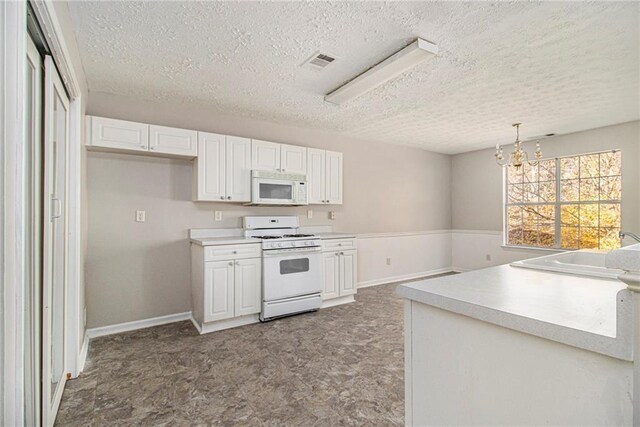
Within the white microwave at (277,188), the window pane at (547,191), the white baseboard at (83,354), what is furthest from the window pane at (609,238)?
the white baseboard at (83,354)

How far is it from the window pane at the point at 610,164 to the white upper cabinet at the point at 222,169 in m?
4.95

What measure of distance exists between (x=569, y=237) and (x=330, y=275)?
3.87m

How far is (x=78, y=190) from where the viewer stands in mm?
2287

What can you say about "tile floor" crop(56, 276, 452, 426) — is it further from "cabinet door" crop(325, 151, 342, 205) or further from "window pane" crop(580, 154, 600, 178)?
"window pane" crop(580, 154, 600, 178)

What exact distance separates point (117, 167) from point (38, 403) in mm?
2303

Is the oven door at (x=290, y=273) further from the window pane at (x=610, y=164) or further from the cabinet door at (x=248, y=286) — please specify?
the window pane at (x=610, y=164)

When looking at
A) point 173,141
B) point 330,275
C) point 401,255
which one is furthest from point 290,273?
point 401,255

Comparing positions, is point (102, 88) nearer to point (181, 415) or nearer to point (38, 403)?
point (38, 403)

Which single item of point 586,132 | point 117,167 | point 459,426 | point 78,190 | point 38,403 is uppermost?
point 586,132

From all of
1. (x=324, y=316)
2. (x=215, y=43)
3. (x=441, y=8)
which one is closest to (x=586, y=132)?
(x=441, y=8)

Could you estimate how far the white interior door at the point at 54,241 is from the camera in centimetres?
159

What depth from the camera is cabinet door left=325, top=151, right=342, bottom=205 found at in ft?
14.1

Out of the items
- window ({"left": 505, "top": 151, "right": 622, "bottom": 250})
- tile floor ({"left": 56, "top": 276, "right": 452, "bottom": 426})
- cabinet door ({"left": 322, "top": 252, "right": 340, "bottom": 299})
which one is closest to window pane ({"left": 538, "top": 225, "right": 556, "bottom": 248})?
window ({"left": 505, "top": 151, "right": 622, "bottom": 250})

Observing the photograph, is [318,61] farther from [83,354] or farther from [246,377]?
[83,354]
